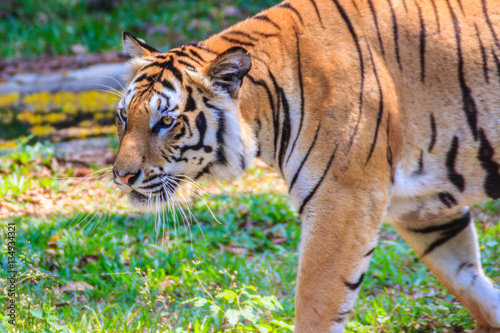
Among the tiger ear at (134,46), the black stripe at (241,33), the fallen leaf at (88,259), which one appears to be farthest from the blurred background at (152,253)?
the black stripe at (241,33)

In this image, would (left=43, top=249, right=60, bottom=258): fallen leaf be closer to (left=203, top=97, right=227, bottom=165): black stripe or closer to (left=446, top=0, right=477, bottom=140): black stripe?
(left=203, top=97, right=227, bottom=165): black stripe

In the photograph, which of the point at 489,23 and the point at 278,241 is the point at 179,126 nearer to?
the point at 489,23

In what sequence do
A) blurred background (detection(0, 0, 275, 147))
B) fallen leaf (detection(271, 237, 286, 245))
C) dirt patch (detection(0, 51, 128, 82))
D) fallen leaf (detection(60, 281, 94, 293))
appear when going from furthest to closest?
dirt patch (detection(0, 51, 128, 82)) → blurred background (detection(0, 0, 275, 147)) → fallen leaf (detection(271, 237, 286, 245)) → fallen leaf (detection(60, 281, 94, 293))

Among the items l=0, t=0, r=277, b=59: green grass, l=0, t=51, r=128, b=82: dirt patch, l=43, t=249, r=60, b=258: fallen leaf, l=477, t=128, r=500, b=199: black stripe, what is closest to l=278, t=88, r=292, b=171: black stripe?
l=477, t=128, r=500, b=199: black stripe

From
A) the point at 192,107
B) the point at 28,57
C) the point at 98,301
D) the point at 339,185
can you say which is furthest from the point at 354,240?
the point at 28,57

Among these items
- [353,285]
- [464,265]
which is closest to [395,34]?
[353,285]

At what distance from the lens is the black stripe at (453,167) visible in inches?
114

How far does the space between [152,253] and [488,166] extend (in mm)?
2236

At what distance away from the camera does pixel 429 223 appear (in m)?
3.27

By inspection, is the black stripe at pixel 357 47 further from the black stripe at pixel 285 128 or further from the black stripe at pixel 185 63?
the black stripe at pixel 185 63

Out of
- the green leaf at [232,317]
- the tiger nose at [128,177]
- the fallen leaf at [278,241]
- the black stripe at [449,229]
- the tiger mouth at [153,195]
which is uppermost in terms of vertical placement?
the tiger nose at [128,177]

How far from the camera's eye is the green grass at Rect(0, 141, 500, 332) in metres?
3.29

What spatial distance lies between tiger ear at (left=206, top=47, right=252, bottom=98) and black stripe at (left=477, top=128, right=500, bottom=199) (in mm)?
1132

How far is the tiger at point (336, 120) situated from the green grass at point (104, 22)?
641 cm
